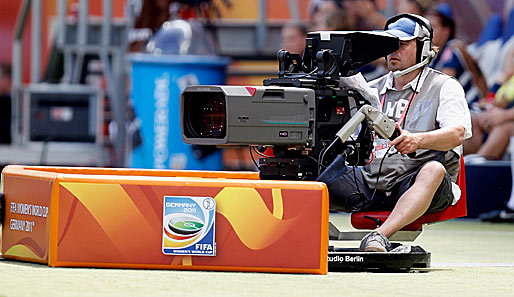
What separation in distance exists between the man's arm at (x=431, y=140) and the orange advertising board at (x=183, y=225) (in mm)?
515

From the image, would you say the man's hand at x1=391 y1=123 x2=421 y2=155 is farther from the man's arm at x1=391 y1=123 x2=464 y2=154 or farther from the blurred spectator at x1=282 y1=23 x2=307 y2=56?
the blurred spectator at x1=282 y1=23 x2=307 y2=56

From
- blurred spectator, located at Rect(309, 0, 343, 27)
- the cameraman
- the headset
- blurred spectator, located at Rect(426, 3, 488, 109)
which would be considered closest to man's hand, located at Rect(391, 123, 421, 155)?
the cameraman

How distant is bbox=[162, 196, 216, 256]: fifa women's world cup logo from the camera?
16.8ft

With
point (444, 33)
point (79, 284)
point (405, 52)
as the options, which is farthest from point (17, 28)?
point (79, 284)

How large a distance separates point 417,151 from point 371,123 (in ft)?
1.85

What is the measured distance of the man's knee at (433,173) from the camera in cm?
557

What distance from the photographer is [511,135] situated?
404 inches

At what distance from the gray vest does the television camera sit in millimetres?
309

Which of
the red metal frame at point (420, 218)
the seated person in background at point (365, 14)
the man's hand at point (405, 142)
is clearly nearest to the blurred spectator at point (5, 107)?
the seated person in background at point (365, 14)

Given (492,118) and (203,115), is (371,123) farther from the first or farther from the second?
(492,118)

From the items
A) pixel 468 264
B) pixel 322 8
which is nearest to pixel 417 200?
pixel 468 264

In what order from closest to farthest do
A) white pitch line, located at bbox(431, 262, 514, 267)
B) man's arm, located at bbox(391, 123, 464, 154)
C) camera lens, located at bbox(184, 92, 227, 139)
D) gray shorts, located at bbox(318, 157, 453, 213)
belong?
camera lens, located at bbox(184, 92, 227, 139), man's arm, located at bbox(391, 123, 464, 154), gray shorts, located at bbox(318, 157, 453, 213), white pitch line, located at bbox(431, 262, 514, 267)

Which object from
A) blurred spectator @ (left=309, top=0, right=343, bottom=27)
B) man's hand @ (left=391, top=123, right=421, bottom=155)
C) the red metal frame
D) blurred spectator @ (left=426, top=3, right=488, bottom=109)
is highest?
blurred spectator @ (left=309, top=0, right=343, bottom=27)

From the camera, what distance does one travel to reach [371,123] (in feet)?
17.5
